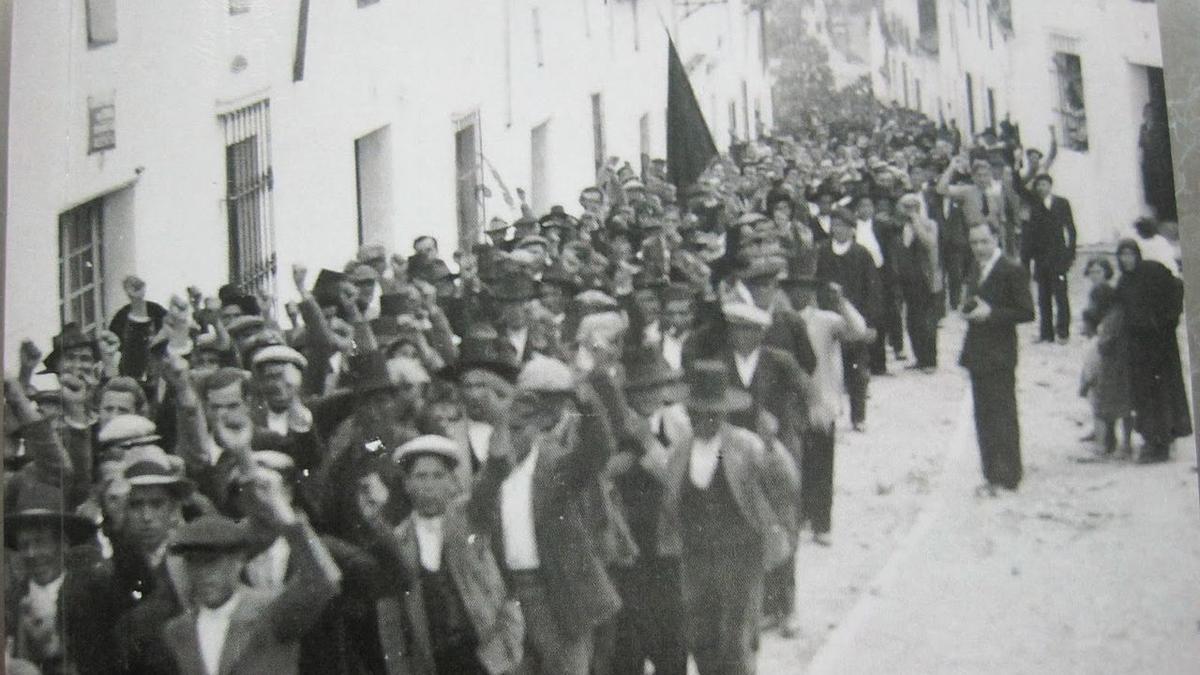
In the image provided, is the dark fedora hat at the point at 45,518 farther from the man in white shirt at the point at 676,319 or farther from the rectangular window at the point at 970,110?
the rectangular window at the point at 970,110

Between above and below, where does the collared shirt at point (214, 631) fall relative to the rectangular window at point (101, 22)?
below

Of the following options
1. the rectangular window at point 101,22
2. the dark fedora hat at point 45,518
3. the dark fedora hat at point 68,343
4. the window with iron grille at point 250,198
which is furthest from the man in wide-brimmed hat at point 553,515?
the rectangular window at point 101,22

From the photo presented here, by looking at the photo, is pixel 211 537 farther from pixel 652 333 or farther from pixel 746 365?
pixel 746 365

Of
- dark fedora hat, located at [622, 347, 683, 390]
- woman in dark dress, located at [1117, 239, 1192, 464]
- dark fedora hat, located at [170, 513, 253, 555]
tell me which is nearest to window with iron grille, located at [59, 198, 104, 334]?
dark fedora hat, located at [170, 513, 253, 555]

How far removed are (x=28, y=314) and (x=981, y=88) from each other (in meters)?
2.79

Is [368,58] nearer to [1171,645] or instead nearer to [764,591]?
[764,591]

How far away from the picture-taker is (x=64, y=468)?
4.28m

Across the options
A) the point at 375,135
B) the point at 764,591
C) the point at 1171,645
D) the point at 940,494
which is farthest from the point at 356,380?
the point at 1171,645

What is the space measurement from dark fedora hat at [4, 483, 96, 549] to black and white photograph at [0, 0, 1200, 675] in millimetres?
11

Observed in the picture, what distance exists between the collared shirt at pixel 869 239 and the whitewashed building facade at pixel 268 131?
2.42 ft

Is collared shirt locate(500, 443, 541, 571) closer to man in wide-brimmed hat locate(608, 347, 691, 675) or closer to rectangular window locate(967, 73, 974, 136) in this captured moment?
man in wide-brimmed hat locate(608, 347, 691, 675)

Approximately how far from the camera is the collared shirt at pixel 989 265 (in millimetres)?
3918

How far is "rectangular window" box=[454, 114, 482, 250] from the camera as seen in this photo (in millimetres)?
4457

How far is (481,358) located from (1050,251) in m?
1.57
